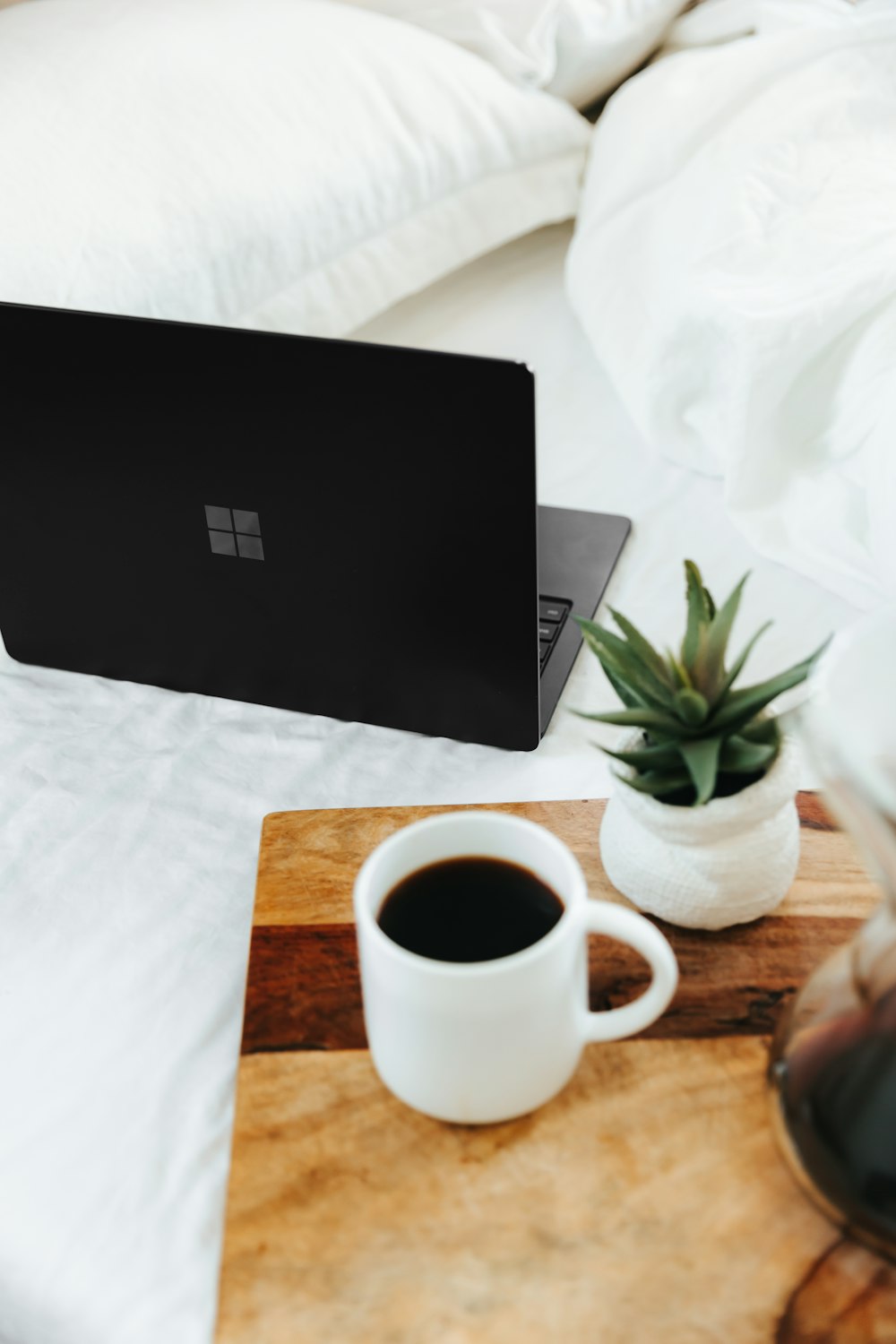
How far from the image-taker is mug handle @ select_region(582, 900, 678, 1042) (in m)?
0.34

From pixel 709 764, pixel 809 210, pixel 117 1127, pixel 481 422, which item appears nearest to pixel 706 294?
pixel 809 210

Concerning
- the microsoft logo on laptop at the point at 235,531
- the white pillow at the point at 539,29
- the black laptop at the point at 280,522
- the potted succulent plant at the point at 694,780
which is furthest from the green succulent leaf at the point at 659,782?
the white pillow at the point at 539,29

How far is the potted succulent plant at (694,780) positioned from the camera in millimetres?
409

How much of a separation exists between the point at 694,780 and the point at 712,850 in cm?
3

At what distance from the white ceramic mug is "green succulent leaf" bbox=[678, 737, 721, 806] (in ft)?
0.19

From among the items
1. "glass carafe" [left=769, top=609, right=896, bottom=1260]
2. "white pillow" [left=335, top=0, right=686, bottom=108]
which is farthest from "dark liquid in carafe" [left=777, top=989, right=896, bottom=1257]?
"white pillow" [left=335, top=0, right=686, bottom=108]

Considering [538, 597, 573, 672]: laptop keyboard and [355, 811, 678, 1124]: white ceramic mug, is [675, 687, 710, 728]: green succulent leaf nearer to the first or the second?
[355, 811, 678, 1124]: white ceramic mug

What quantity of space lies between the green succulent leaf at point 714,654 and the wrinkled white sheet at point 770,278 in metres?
0.24

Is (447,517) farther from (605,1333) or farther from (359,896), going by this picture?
(605,1333)

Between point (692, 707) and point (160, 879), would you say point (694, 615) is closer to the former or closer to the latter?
point (692, 707)

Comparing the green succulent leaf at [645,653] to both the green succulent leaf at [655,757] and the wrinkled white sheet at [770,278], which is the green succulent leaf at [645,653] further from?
the wrinkled white sheet at [770,278]

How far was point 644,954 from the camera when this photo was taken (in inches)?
14.0

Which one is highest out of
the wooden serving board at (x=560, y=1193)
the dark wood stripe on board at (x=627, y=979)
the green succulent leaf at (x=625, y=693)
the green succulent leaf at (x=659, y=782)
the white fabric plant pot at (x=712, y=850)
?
the green succulent leaf at (x=625, y=693)

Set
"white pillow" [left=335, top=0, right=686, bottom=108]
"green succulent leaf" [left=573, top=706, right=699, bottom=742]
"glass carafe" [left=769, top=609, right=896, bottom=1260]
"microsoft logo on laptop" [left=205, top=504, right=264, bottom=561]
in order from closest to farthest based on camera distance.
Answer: "glass carafe" [left=769, top=609, right=896, bottom=1260]
"green succulent leaf" [left=573, top=706, right=699, bottom=742]
"microsoft logo on laptop" [left=205, top=504, right=264, bottom=561]
"white pillow" [left=335, top=0, right=686, bottom=108]
